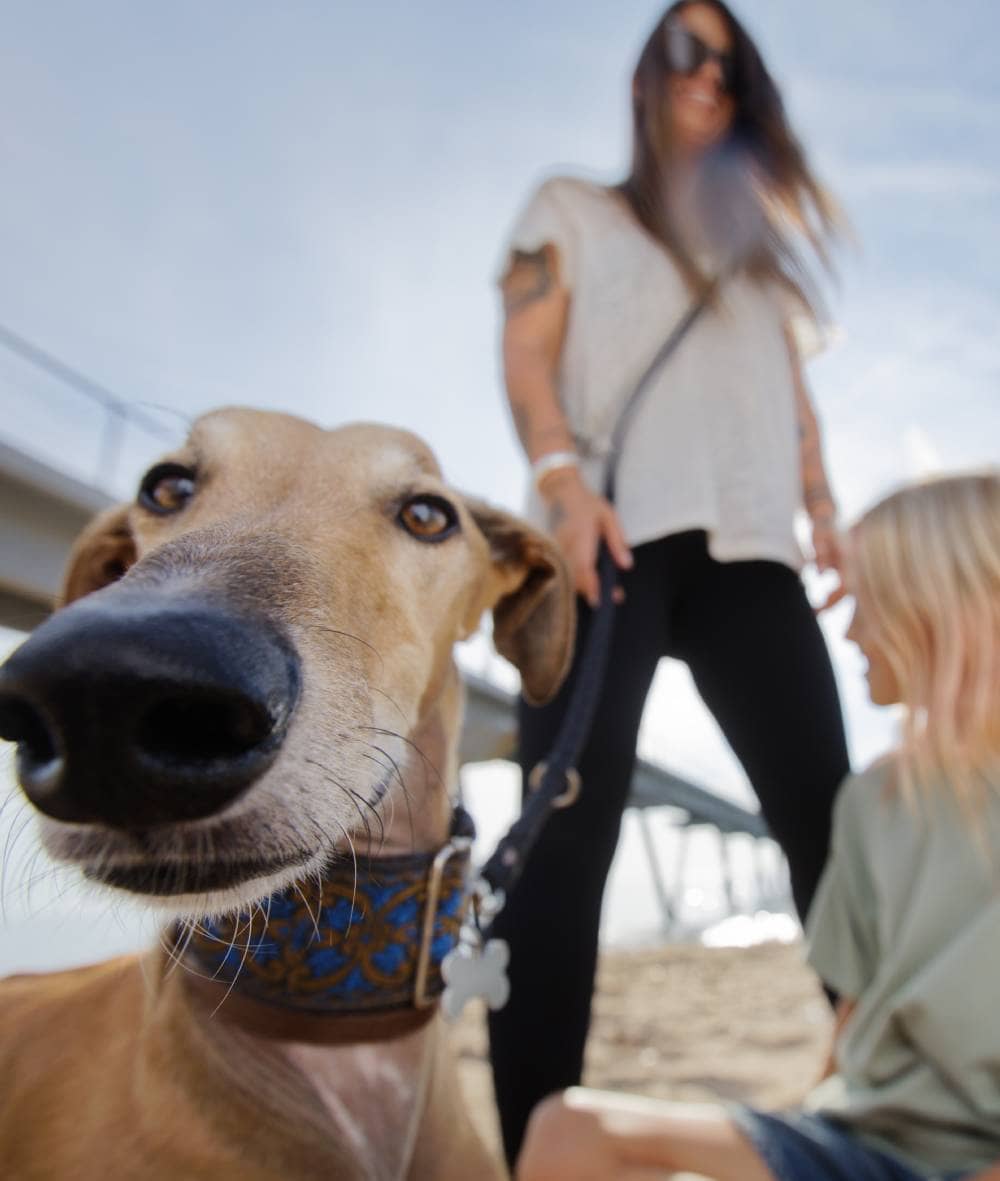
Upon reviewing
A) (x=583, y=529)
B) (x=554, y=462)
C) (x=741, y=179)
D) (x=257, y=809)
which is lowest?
(x=257, y=809)

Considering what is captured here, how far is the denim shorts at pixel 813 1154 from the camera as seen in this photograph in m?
1.34

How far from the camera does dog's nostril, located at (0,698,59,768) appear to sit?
77 cm

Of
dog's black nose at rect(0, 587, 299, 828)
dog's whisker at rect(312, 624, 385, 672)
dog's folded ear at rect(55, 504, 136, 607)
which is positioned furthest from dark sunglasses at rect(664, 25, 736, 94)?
dog's black nose at rect(0, 587, 299, 828)

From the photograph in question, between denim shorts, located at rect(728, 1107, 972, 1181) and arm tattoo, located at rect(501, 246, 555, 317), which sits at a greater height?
arm tattoo, located at rect(501, 246, 555, 317)

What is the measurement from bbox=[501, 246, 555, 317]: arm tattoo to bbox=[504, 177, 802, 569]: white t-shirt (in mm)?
29

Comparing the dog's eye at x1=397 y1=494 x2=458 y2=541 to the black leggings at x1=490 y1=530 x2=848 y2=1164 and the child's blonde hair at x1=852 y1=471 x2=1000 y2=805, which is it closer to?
the black leggings at x1=490 y1=530 x2=848 y2=1164

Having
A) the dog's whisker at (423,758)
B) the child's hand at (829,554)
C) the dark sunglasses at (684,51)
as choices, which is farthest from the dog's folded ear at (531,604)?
the dark sunglasses at (684,51)

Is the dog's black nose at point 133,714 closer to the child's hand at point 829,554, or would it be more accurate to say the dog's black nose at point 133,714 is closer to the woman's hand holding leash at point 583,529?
the woman's hand holding leash at point 583,529

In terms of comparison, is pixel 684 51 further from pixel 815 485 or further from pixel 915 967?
pixel 915 967

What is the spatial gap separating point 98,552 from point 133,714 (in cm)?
135

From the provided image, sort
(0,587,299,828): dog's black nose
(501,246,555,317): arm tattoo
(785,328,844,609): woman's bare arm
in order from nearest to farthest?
(0,587,299,828): dog's black nose < (501,246,555,317): arm tattoo < (785,328,844,609): woman's bare arm

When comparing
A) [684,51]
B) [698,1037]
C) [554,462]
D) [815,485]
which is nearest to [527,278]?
[554,462]

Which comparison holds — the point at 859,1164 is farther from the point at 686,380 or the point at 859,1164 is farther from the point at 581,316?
the point at 581,316

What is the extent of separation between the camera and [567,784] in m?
1.99
